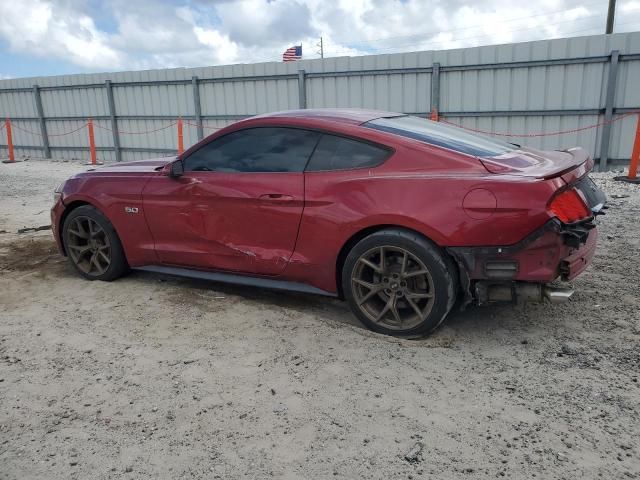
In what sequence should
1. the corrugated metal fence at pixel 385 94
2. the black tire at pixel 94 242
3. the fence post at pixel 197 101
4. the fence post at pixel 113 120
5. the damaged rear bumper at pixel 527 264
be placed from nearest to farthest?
the damaged rear bumper at pixel 527 264 → the black tire at pixel 94 242 → the corrugated metal fence at pixel 385 94 → the fence post at pixel 197 101 → the fence post at pixel 113 120

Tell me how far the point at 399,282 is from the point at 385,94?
1045 centimetres

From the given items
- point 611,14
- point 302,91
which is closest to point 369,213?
point 302,91

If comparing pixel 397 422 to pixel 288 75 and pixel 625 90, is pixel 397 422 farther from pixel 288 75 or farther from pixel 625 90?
pixel 288 75

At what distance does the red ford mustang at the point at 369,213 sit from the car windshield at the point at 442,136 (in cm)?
2

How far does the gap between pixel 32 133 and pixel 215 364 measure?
19846mm

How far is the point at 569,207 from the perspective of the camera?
319cm

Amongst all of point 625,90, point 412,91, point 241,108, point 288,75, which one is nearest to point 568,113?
point 625,90

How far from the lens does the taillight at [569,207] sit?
3.10 m

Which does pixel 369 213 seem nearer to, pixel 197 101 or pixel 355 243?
pixel 355 243

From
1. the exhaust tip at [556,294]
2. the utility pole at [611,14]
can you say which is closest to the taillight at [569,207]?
the exhaust tip at [556,294]

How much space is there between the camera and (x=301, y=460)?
238cm

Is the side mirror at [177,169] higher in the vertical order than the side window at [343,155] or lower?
lower

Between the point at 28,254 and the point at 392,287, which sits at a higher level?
the point at 392,287

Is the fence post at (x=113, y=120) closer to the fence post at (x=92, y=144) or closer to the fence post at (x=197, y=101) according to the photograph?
the fence post at (x=92, y=144)
